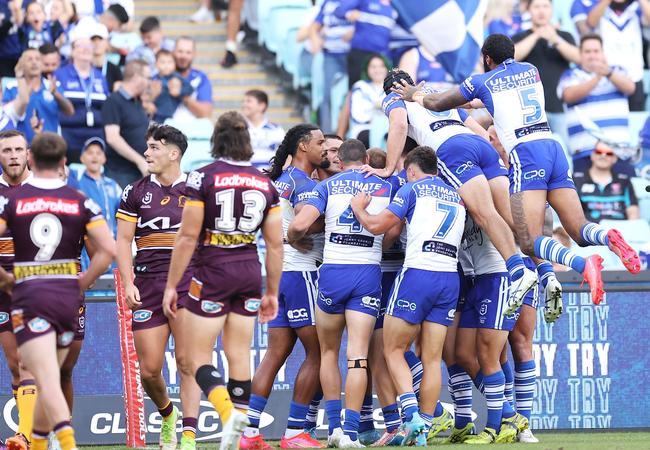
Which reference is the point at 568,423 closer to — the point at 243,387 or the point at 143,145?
the point at 243,387

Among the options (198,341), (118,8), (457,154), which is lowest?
(198,341)

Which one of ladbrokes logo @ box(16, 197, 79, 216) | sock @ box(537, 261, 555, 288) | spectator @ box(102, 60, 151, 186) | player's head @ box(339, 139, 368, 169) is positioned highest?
spectator @ box(102, 60, 151, 186)

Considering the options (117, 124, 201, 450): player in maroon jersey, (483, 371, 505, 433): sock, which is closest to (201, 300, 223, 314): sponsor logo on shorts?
(117, 124, 201, 450): player in maroon jersey

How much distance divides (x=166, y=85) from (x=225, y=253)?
8.41 metres

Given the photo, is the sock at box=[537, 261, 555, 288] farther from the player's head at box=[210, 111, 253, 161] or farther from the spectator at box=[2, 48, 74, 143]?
the spectator at box=[2, 48, 74, 143]

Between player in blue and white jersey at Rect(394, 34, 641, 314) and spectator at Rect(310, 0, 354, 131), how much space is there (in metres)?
6.64

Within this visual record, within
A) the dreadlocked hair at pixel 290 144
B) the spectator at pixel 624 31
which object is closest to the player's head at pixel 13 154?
the dreadlocked hair at pixel 290 144

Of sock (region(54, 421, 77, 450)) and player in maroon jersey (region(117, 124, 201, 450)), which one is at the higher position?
player in maroon jersey (region(117, 124, 201, 450))

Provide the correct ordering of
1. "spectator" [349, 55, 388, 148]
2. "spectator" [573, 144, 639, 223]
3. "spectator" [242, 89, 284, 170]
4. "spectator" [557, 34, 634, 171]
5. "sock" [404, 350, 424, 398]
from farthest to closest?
"spectator" [557, 34, 634, 171] < "spectator" [349, 55, 388, 148] < "spectator" [242, 89, 284, 170] < "spectator" [573, 144, 639, 223] < "sock" [404, 350, 424, 398]

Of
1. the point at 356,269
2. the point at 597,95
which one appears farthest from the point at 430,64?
the point at 356,269

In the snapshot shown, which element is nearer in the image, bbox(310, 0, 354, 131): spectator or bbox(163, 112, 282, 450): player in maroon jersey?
bbox(163, 112, 282, 450): player in maroon jersey

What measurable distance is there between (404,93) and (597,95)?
678cm

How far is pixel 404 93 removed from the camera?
452 inches

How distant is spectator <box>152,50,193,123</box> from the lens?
1711cm
